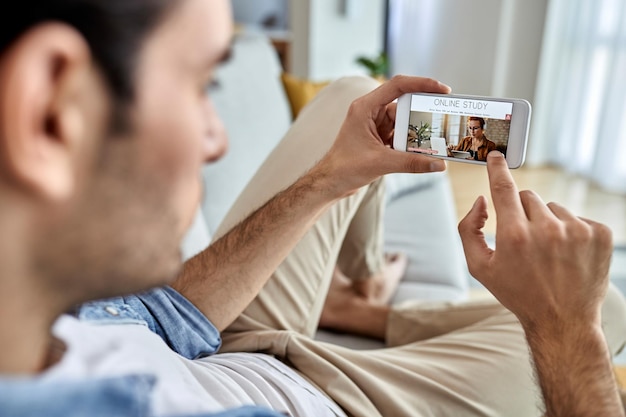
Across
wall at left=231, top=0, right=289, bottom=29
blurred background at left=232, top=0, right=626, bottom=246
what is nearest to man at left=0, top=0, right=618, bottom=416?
blurred background at left=232, top=0, right=626, bottom=246

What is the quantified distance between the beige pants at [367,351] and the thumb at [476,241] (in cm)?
21

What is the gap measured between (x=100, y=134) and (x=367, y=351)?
0.61m

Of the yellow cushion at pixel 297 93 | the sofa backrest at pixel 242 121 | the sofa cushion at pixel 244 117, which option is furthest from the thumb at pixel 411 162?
the yellow cushion at pixel 297 93

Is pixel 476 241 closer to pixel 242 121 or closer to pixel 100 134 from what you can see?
pixel 100 134

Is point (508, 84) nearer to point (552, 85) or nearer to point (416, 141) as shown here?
point (552, 85)

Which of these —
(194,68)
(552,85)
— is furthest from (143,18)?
(552,85)

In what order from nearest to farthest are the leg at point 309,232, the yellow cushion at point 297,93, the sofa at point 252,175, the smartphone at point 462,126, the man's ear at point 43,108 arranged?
the man's ear at point 43,108 < the smartphone at point 462,126 < the leg at point 309,232 < the sofa at point 252,175 < the yellow cushion at point 297,93

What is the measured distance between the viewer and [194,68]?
442 mm

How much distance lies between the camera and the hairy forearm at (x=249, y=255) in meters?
0.85

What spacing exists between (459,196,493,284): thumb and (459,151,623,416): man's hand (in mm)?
35

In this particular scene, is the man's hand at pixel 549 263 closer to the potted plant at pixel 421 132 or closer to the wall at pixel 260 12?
the potted plant at pixel 421 132

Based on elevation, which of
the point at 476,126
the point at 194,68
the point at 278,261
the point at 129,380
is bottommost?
the point at 278,261

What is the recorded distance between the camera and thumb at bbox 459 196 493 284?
0.67m

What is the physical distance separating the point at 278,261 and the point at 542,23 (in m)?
3.27
